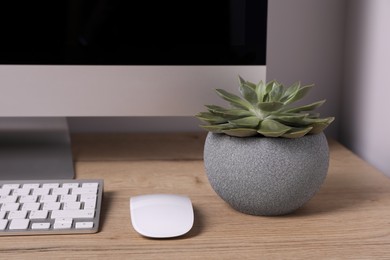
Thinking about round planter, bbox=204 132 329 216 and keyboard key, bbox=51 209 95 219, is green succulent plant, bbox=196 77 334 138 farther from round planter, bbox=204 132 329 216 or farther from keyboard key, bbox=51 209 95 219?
keyboard key, bbox=51 209 95 219

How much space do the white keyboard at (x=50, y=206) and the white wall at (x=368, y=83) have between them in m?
0.39

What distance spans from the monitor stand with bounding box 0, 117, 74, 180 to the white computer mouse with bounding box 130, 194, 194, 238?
0.54 feet

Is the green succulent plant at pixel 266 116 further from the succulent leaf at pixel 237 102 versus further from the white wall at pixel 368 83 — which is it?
the white wall at pixel 368 83

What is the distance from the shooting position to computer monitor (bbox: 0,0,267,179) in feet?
2.21

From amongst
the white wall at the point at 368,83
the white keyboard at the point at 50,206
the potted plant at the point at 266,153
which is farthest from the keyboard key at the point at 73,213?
the white wall at the point at 368,83

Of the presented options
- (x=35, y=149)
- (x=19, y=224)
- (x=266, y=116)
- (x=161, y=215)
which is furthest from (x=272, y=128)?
(x=35, y=149)

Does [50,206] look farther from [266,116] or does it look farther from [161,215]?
[266,116]

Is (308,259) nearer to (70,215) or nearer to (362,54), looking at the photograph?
(70,215)

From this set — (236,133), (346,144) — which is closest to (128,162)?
(236,133)

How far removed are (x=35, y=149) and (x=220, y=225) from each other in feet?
1.11

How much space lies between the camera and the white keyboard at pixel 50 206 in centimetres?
48

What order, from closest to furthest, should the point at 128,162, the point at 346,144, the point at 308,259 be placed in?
the point at 308,259, the point at 128,162, the point at 346,144

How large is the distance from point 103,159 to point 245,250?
34 centimetres

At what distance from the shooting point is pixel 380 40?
74 centimetres
